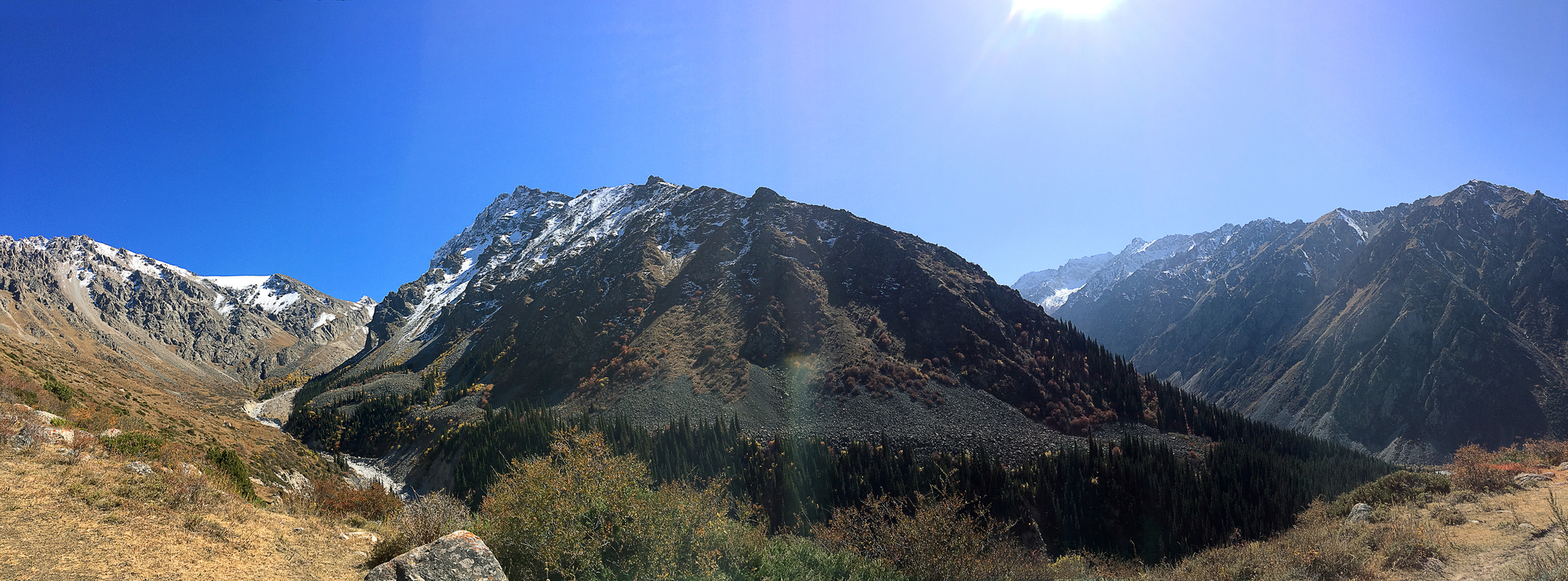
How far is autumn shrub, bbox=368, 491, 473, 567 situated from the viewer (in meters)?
14.0

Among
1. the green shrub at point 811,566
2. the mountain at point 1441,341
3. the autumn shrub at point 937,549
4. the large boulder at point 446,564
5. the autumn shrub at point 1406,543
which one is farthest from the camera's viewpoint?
the mountain at point 1441,341

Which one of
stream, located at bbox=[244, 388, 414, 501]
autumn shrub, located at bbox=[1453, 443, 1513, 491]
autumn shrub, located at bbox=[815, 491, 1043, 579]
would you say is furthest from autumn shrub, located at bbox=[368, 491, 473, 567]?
autumn shrub, located at bbox=[1453, 443, 1513, 491]

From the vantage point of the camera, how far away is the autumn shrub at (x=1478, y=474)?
70.8 feet

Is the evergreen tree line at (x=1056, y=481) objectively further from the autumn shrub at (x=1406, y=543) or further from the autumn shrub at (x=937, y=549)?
the autumn shrub at (x=1406, y=543)

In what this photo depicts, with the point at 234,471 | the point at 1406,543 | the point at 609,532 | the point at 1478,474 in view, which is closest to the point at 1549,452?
the point at 1478,474

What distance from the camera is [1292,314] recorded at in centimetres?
19650

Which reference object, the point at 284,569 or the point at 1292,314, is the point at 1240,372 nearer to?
the point at 1292,314

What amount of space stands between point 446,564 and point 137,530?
677cm

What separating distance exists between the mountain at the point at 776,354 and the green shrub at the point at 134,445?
55.6 meters

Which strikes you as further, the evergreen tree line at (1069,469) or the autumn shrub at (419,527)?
the evergreen tree line at (1069,469)

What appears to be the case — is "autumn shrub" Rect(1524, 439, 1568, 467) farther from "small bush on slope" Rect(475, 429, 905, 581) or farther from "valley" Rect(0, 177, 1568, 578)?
"small bush on slope" Rect(475, 429, 905, 581)

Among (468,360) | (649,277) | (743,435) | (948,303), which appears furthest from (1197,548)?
(468,360)

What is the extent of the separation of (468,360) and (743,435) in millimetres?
96511

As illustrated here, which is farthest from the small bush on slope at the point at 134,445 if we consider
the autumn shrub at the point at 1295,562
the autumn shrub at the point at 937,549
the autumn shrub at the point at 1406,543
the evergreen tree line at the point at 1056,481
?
the autumn shrub at the point at 1406,543
